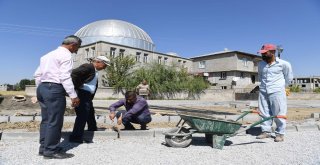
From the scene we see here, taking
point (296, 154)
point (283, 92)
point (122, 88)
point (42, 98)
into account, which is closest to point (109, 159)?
point (42, 98)

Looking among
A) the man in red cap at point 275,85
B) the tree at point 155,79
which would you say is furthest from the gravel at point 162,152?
the tree at point 155,79

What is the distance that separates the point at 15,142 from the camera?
546 centimetres

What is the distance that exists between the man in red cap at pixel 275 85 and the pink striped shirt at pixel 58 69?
3.91m

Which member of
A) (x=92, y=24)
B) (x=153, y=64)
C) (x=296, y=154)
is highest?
(x=92, y=24)

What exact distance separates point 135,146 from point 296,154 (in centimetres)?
268

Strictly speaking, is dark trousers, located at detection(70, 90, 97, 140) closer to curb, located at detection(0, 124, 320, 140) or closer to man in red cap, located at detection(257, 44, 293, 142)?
curb, located at detection(0, 124, 320, 140)

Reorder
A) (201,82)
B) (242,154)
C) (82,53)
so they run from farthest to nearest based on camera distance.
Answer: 1. (82,53)
2. (201,82)
3. (242,154)

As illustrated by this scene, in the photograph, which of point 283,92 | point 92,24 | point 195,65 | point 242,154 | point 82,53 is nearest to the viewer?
point 242,154

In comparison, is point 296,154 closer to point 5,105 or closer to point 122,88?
point 5,105

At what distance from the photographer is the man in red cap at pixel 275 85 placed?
6.21 metres

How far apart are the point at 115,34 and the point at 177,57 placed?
10.5 metres

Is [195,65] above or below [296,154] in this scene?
above

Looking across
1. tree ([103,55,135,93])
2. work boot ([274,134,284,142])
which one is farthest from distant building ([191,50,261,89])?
work boot ([274,134,284,142])

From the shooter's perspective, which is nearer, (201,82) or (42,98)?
(42,98)
